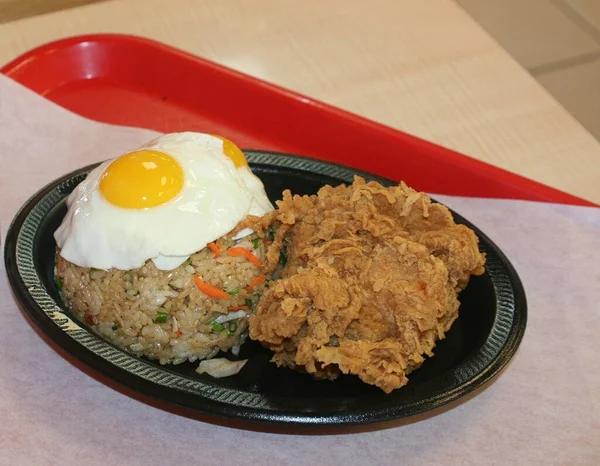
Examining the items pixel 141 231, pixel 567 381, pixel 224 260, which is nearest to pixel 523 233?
pixel 567 381

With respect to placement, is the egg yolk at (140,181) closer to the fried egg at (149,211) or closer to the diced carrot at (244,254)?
the fried egg at (149,211)

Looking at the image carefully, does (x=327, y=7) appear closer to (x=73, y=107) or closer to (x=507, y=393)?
(x=73, y=107)

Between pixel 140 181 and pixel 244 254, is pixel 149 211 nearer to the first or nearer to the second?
pixel 140 181

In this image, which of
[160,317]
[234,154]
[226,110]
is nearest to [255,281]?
[160,317]

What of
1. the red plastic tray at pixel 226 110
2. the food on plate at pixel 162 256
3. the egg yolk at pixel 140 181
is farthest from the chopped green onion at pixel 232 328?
the red plastic tray at pixel 226 110

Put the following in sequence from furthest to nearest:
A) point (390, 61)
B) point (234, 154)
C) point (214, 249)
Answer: point (390, 61), point (234, 154), point (214, 249)

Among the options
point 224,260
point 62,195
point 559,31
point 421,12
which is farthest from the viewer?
point 559,31

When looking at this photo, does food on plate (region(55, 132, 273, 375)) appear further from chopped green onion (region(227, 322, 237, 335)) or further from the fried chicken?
the fried chicken
